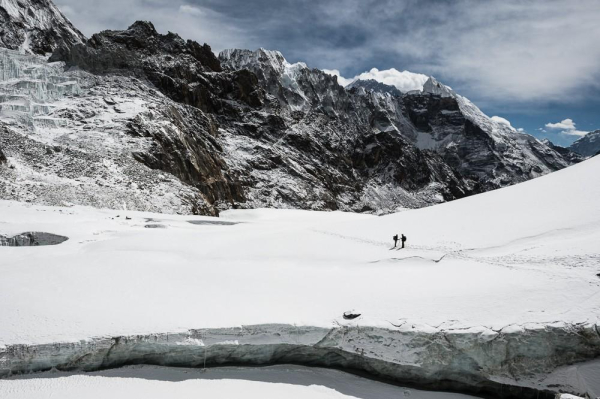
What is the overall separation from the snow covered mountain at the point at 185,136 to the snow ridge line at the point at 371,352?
26.2 metres

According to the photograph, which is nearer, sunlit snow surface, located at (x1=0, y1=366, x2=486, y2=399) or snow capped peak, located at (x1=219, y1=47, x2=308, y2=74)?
sunlit snow surface, located at (x1=0, y1=366, x2=486, y2=399)

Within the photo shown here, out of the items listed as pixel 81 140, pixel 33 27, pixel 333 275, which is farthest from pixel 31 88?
pixel 333 275

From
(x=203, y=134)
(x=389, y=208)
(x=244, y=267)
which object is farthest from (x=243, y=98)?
(x=244, y=267)

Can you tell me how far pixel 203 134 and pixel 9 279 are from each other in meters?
64.1

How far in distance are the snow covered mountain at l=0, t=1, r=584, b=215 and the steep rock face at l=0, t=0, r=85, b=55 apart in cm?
65

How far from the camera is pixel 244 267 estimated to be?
1406 cm

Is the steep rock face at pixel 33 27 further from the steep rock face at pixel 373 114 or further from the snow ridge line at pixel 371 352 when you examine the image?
the snow ridge line at pixel 371 352

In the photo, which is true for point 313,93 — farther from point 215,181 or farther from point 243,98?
point 215,181

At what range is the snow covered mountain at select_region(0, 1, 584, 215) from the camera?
3844 centimetres

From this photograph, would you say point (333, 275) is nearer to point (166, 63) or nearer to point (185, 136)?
point (185, 136)

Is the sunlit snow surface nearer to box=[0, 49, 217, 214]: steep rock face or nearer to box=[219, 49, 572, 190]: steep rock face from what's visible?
box=[0, 49, 217, 214]: steep rock face

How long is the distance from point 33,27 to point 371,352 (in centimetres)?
11422

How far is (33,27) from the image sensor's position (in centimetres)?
8888

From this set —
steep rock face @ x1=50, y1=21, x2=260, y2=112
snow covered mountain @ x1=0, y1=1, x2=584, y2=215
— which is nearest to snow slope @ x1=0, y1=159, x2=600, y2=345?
snow covered mountain @ x1=0, y1=1, x2=584, y2=215
